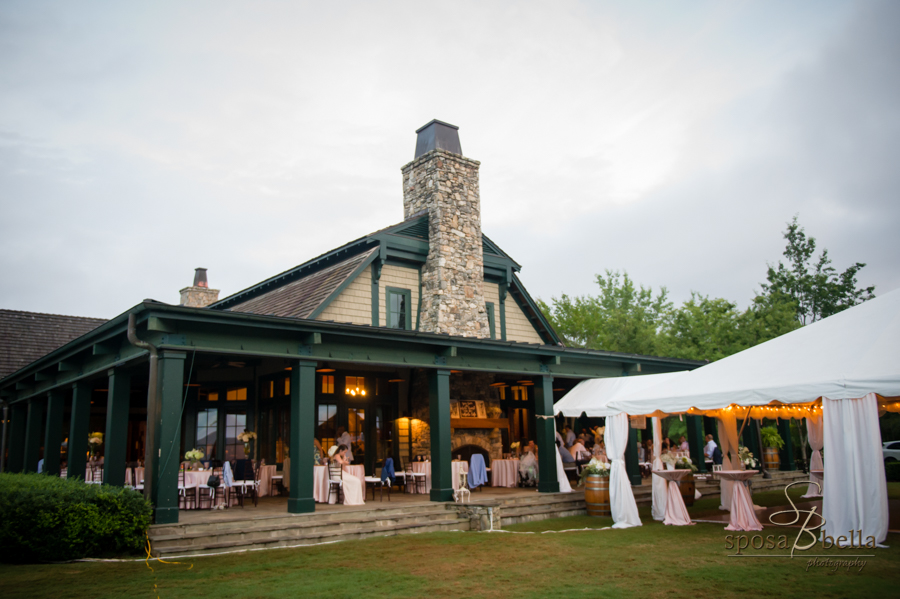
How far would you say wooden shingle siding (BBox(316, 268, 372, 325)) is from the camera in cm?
1444

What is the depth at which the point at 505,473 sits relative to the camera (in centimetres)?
1600

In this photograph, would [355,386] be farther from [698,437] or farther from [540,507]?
[698,437]

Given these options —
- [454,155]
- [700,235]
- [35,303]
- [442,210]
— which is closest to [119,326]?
[442,210]

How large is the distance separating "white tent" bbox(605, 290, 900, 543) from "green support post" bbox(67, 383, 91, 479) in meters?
11.6

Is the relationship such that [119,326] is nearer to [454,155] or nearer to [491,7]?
[454,155]

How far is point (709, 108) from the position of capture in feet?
75.2

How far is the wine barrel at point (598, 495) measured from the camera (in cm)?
1246

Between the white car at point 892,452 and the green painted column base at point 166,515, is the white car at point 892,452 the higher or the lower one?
the lower one

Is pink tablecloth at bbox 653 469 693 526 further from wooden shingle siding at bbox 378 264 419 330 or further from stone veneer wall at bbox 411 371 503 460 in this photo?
wooden shingle siding at bbox 378 264 419 330

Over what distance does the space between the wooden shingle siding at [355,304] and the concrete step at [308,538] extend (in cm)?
572

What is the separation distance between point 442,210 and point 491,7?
17.3ft

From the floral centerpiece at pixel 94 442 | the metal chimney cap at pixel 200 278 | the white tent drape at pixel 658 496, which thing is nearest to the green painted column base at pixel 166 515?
the white tent drape at pixel 658 496

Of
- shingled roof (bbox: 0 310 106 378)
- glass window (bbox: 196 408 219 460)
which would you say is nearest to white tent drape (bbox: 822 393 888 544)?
glass window (bbox: 196 408 219 460)

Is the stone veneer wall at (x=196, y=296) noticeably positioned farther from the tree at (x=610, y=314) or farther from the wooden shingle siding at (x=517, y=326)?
the tree at (x=610, y=314)
